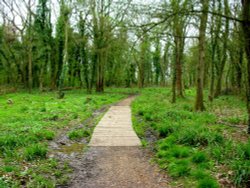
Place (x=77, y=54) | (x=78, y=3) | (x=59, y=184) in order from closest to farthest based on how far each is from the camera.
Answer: (x=59, y=184), (x=78, y=3), (x=77, y=54)

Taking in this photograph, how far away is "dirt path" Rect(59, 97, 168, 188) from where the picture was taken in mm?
5871

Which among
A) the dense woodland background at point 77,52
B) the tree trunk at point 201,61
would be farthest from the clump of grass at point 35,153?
the dense woodland background at point 77,52

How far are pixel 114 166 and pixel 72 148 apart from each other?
2.17 metres

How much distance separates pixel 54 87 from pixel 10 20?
10503mm

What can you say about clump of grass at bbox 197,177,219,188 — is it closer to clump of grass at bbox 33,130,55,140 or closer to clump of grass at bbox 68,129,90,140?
clump of grass at bbox 68,129,90,140

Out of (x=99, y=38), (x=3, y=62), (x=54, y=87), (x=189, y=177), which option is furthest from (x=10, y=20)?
(x=189, y=177)

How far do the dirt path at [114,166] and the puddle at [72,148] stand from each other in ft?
0.95

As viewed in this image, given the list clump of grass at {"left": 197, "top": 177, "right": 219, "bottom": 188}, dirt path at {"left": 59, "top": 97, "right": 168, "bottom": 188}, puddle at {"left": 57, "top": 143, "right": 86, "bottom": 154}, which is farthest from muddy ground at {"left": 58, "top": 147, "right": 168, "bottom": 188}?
clump of grass at {"left": 197, "top": 177, "right": 219, "bottom": 188}

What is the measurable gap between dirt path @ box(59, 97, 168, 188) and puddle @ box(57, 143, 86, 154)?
291 mm

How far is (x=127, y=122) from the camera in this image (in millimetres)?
13008

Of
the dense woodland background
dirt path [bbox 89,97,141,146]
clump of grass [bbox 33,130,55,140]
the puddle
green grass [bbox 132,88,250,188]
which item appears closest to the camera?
green grass [bbox 132,88,250,188]

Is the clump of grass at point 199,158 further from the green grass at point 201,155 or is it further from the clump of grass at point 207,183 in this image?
the clump of grass at point 207,183

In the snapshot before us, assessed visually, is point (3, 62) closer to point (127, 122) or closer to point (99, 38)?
point (99, 38)

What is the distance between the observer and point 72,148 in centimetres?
861
